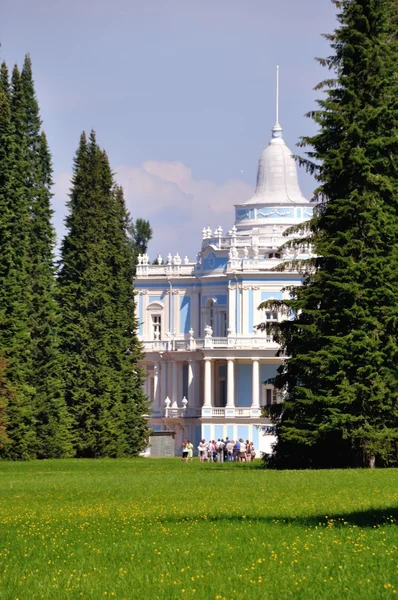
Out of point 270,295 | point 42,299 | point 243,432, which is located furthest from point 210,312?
point 42,299

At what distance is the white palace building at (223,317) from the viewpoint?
305ft

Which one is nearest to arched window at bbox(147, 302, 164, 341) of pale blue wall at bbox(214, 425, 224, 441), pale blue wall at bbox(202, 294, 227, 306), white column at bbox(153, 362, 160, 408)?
white column at bbox(153, 362, 160, 408)

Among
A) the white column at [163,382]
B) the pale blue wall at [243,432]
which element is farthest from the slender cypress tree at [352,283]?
the white column at [163,382]

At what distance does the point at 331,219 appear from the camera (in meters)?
43.5

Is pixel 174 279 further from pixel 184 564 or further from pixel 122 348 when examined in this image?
pixel 184 564

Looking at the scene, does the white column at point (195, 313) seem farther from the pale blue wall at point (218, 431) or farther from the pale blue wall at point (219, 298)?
the pale blue wall at point (218, 431)

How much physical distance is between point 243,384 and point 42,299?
3510cm

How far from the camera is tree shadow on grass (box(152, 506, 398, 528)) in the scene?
67.6 feet

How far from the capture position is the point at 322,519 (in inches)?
848

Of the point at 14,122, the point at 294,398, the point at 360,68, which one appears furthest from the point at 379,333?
the point at 14,122

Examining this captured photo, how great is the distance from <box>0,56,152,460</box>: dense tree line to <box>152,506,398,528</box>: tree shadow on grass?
29830mm

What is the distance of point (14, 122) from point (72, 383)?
1218 cm

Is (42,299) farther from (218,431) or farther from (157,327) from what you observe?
(157,327)

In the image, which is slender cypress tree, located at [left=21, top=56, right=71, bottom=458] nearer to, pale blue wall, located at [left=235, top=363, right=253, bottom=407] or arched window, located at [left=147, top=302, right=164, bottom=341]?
pale blue wall, located at [left=235, top=363, right=253, bottom=407]
